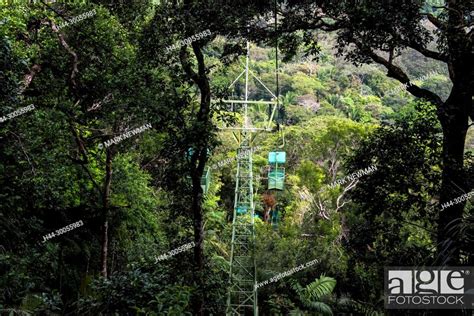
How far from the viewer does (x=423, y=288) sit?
16.9 ft

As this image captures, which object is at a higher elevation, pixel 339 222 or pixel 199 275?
pixel 339 222

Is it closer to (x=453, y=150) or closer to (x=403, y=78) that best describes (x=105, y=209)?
(x=403, y=78)

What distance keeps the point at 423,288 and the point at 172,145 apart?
3482 millimetres

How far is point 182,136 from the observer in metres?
6.02

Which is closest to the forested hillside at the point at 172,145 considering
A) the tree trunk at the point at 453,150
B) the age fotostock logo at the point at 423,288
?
the tree trunk at the point at 453,150

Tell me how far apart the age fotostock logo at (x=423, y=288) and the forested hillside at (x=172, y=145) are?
0.13 m

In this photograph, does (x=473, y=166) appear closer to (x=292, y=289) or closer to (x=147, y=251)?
(x=147, y=251)

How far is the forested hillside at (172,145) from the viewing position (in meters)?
4.79

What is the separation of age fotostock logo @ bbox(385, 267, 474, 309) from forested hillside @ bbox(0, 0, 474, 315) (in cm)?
13

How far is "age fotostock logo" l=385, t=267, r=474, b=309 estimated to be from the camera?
473 cm

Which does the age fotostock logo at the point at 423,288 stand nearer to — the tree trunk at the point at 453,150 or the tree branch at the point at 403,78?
the tree trunk at the point at 453,150

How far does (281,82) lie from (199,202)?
131 feet

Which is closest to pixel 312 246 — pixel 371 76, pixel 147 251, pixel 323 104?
pixel 147 251

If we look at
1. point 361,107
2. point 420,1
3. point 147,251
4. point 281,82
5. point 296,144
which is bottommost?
point 147,251
